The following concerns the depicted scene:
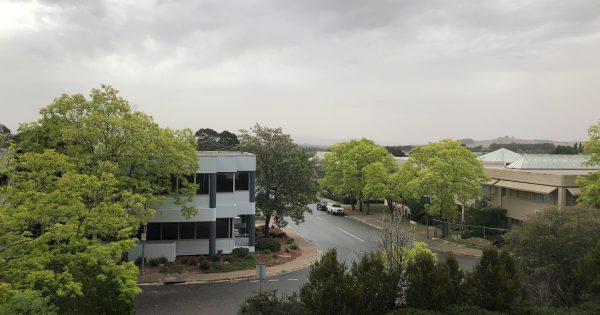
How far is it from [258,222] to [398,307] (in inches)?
1280

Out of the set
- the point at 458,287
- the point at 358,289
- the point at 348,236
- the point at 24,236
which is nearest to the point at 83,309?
the point at 24,236

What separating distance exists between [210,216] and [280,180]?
341 inches

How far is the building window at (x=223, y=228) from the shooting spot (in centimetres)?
3194

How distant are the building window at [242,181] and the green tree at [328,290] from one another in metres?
17.5

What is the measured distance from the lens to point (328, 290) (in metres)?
15.5

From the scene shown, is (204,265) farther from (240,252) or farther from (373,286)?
(373,286)

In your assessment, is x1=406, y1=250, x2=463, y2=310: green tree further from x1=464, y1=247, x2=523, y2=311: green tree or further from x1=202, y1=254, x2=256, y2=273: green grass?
x1=202, y1=254, x2=256, y2=273: green grass

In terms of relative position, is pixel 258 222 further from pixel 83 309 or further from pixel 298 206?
pixel 83 309

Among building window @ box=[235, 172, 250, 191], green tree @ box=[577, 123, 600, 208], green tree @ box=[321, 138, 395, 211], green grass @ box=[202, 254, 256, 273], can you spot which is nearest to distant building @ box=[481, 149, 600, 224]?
green tree @ box=[577, 123, 600, 208]

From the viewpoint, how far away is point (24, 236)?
14.0 meters

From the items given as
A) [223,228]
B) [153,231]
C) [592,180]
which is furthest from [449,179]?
Result: [153,231]

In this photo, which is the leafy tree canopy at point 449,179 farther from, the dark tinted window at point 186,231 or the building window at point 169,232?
the building window at point 169,232

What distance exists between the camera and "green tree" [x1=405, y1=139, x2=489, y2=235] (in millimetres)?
38312

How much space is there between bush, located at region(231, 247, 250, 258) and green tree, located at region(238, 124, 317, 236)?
6367mm
